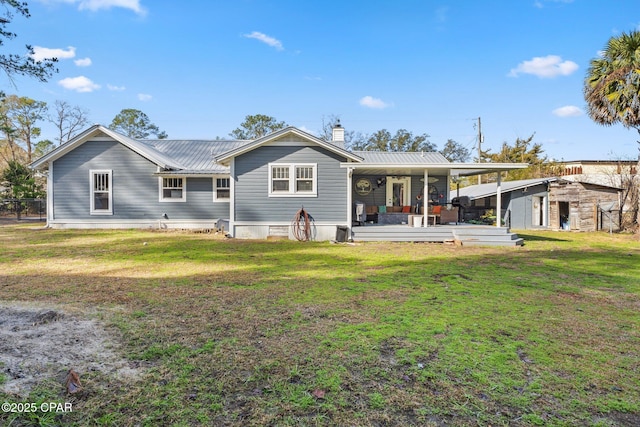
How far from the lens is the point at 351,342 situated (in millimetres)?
3430

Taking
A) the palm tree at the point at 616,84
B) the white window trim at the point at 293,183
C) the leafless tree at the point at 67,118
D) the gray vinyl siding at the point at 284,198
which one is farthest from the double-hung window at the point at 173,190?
the leafless tree at the point at 67,118

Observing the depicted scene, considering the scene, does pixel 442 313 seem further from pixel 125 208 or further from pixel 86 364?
pixel 125 208

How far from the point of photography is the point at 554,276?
22.9ft

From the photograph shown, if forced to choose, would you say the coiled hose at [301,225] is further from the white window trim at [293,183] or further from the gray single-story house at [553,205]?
the gray single-story house at [553,205]

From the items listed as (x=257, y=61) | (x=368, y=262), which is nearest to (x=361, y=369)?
(x=368, y=262)

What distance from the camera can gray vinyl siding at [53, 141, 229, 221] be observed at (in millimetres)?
15422

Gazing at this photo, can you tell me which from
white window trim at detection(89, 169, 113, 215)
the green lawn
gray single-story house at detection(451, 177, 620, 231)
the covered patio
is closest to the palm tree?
gray single-story house at detection(451, 177, 620, 231)

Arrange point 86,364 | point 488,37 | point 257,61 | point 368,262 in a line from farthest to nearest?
point 257,61, point 488,37, point 368,262, point 86,364

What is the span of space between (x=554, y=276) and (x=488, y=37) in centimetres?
1521

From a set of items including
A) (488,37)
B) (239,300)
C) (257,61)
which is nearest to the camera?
(239,300)

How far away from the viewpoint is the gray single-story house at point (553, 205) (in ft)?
59.8

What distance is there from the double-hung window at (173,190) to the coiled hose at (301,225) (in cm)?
640

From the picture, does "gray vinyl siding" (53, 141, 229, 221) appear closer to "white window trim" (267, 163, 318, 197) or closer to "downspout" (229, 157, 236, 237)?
"downspout" (229, 157, 236, 237)

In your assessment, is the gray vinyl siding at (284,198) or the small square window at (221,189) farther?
the small square window at (221,189)
